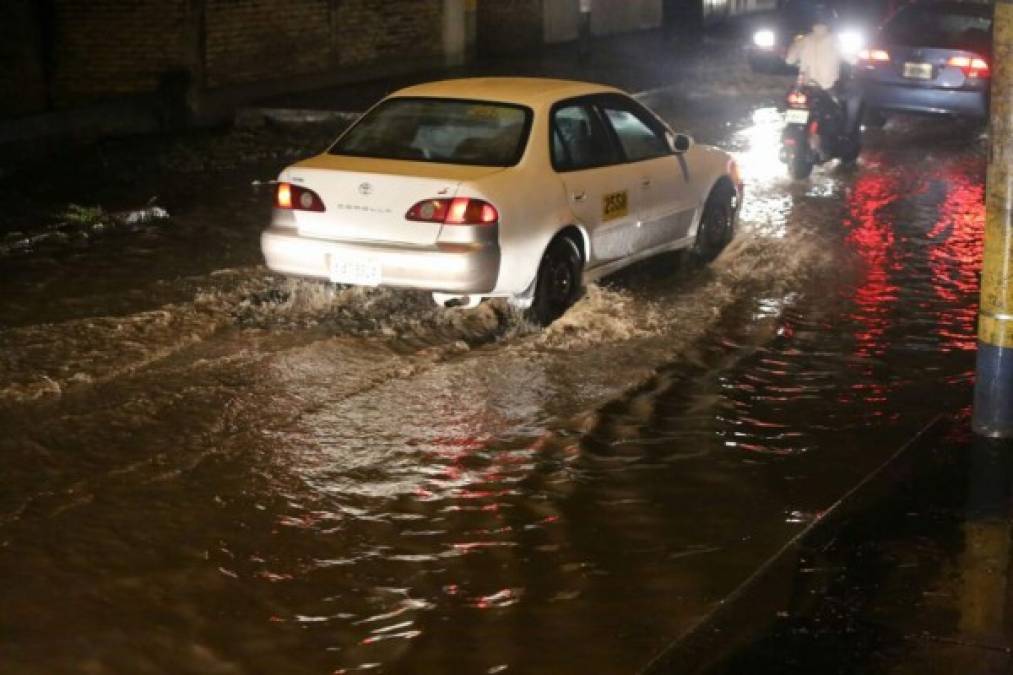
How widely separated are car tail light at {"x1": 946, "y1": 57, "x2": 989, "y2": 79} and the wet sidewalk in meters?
12.0

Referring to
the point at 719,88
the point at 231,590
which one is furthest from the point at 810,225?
the point at 719,88

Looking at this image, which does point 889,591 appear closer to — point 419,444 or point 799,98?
point 419,444

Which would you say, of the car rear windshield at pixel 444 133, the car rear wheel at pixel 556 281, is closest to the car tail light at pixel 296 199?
the car rear windshield at pixel 444 133

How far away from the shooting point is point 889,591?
6.03 meters

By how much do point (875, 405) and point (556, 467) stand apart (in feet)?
6.86

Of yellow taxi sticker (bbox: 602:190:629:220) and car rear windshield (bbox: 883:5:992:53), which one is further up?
car rear windshield (bbox: 883:5:992:53)

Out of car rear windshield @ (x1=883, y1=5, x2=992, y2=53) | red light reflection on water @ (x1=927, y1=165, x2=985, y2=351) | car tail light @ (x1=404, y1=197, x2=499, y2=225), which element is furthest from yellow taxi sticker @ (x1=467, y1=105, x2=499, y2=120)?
car rear windshield @ (x1=883, y1=5, x2=992, y2=53)

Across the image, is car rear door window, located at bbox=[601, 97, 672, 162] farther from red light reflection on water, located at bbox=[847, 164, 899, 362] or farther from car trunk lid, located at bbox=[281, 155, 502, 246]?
red light reflection on water, located at bbox=[847, 164, 899, 362]

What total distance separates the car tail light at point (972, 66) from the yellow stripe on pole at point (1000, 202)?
11419mm

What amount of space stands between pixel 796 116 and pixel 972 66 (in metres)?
3.38

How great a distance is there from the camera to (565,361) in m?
9.59

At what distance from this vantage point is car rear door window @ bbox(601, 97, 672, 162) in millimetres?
11227

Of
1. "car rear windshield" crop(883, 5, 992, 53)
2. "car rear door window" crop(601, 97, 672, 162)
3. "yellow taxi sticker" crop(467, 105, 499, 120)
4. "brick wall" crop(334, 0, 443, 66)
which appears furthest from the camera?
"brick wall" crop(334, 0, 443, 66)

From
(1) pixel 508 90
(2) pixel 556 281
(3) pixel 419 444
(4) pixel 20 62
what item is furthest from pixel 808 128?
(3) pixel 419 444
